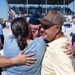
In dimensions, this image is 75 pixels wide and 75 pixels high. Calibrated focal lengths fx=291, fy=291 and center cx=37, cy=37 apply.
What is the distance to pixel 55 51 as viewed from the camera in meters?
2.60

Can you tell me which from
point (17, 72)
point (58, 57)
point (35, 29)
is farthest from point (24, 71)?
point (35, 29)

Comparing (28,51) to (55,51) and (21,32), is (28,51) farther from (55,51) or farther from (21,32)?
(55,51)

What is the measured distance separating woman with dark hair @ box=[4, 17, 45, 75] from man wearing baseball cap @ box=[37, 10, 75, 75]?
80mm

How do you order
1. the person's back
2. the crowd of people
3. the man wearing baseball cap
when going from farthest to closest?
the person's back < the crowd of people < the man wearing baseball cap

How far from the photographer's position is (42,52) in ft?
9.46

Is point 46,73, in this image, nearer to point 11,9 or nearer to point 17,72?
point 17,72

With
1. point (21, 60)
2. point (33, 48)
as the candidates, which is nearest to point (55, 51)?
point (33, 48)

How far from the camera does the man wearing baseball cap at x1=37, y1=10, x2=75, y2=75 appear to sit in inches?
98.4

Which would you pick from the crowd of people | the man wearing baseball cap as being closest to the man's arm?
the crowd of people

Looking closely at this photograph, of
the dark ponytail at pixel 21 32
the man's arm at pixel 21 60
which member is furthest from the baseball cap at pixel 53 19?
the man's arm at pixel 21 60

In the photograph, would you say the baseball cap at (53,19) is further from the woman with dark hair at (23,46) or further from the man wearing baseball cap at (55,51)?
the woman with dark hair at (23,46)

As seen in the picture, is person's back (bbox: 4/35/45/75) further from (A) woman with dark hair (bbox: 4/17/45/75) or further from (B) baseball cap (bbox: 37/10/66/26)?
(B) baseball cap (bbox: 37/10/66/26)

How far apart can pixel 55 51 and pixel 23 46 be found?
0.39 m

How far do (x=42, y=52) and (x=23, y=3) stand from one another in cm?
4224
